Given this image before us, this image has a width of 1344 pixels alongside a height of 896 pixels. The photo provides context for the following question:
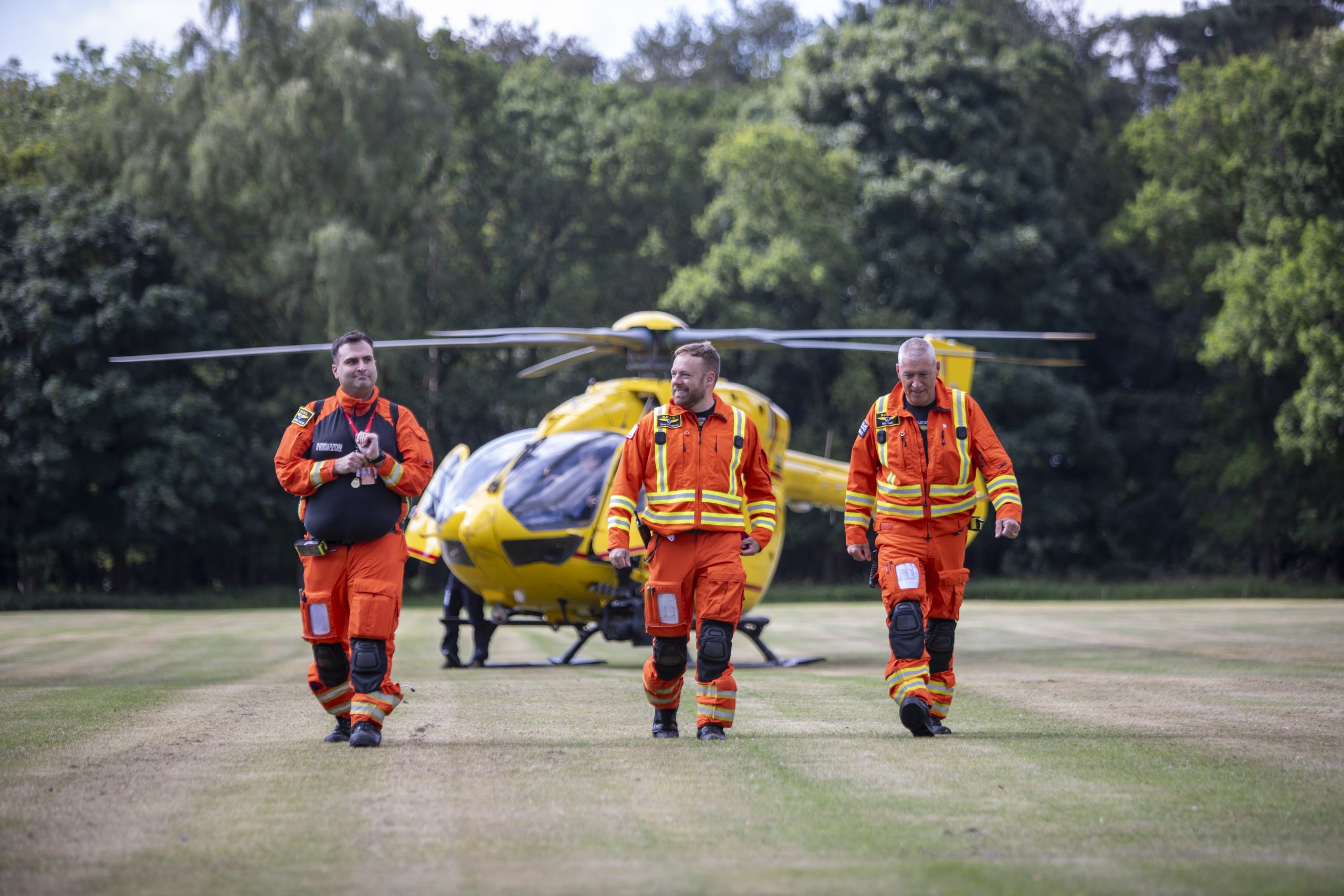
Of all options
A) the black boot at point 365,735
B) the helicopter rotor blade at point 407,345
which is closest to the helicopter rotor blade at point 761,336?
the helicopter rotor blade at point 407,345

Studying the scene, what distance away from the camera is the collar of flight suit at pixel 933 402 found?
7867mm

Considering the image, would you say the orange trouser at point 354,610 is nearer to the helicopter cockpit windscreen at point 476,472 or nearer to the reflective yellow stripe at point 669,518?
the reflective yellow stripe at point 669,518

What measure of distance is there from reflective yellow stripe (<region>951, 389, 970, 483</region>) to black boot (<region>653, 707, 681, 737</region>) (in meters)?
2.14

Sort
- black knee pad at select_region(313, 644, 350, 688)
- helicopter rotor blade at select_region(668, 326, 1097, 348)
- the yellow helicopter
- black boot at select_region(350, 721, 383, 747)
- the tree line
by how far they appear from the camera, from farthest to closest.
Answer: the tree line < the yellow helicopter < helicopter rotor blade at select_region(668, 326, 1097, 348) < black knee pad at select_region(313, 644, 350, 688) < black boot at select_region(350, 721, 383, 747)

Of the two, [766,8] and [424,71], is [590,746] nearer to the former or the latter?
[424,71]

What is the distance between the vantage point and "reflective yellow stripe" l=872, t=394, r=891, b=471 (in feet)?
25.9

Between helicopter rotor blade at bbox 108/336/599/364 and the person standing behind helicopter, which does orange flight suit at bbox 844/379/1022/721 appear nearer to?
the person standing behind helicopter

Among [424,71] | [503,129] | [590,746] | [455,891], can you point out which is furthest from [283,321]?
[455,891]

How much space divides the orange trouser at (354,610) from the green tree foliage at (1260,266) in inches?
1271

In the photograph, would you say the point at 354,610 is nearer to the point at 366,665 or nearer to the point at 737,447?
the point at 366,665

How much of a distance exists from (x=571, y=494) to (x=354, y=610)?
258 inches

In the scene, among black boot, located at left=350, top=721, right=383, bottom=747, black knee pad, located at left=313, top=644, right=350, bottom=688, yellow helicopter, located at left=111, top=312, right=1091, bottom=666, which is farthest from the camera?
yellow helicopter, located at left=111, top=312, right=1091, bottom=666

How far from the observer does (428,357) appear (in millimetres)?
44094

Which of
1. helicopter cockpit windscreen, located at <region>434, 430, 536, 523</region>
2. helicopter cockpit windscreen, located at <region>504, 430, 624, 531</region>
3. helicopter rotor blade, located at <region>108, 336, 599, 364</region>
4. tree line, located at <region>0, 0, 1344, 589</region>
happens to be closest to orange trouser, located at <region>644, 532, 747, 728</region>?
helicopter rotor blade, located at <region>108, 336, 599, 364</region>
